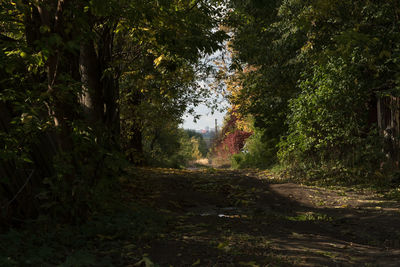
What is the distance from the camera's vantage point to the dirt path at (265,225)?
3877 millimetres

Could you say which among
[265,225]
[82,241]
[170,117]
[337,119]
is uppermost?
[170,117]

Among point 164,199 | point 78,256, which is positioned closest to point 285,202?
point 164,199

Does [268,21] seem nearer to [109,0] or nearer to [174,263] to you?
[109,0]

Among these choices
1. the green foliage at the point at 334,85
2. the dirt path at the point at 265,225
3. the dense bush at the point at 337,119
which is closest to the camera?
the dirt path at the point at 265,225

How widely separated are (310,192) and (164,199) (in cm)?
390

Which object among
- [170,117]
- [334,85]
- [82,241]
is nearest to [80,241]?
[82,241]

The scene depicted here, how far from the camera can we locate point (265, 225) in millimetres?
5566

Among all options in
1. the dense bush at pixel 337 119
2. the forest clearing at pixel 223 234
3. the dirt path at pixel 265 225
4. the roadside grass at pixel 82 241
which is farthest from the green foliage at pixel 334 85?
the roadside grass at pixel 82 241

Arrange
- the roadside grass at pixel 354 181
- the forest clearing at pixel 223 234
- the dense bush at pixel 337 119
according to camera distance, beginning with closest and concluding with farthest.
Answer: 1. the forest clearing at pixel 223 234
2. the roadside grass at pixel 354 181
3. the dense bush at pixel 337 119

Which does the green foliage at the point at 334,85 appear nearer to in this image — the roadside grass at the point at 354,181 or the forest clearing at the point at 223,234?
the roadside grass at the point at 354,181

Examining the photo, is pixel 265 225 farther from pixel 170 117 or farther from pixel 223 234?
pixel 170 117

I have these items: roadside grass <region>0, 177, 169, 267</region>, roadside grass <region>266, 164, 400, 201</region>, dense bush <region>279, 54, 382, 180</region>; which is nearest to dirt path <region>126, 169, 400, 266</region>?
roadside grass <region>0, 177, 169, 267</region>

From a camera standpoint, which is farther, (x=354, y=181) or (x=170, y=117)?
(x=170, y=117)

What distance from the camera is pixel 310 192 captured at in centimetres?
905
